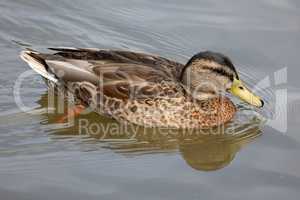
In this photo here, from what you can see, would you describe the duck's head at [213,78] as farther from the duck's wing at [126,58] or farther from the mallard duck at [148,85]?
the duck's wing at [126,58]

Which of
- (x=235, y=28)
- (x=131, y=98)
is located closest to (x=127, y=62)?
(x=131, y=98)

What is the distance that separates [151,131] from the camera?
743cm

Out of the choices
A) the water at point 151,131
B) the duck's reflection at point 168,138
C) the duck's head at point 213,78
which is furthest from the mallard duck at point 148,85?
the water at point 151,131

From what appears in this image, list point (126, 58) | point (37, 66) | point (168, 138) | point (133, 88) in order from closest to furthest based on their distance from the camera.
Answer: point (168, 138)
point (133, 88)
point (126, 58)
point (37, 66)

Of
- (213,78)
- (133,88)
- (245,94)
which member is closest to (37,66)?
(133,88)

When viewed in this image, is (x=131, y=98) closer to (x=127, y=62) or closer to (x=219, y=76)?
(x=127, y=62)

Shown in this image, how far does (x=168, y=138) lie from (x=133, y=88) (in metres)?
0.66

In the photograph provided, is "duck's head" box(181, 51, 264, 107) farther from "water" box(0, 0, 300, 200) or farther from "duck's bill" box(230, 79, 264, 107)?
"water" box(0, 0, 300, 200)

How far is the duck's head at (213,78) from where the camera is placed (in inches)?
285

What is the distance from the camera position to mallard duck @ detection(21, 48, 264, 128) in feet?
24.2

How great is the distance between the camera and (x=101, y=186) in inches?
234

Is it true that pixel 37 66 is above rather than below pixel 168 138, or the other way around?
above

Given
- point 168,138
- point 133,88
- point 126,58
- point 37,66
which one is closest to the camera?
point 168,138

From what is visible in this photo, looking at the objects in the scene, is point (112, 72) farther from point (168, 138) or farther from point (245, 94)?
point (245, 94)
